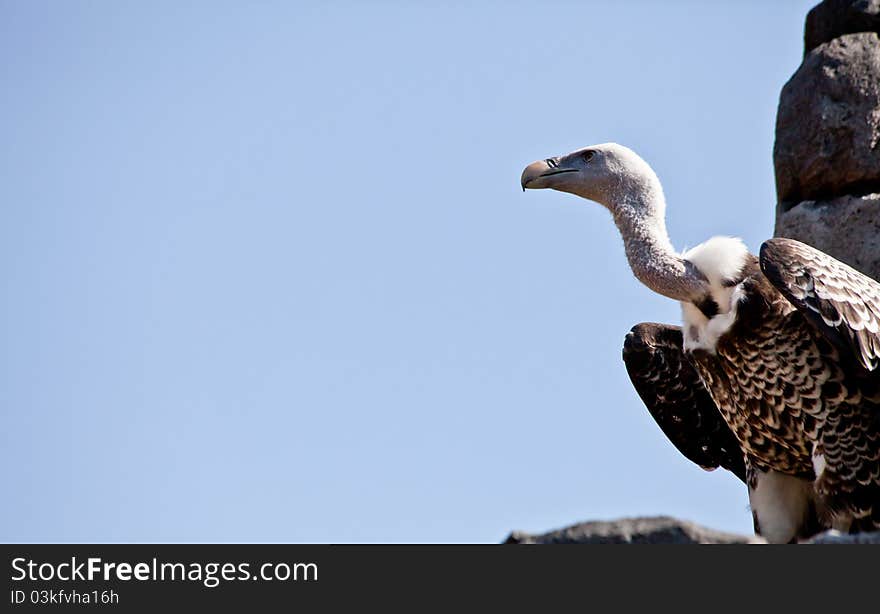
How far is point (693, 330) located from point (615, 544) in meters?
3.00

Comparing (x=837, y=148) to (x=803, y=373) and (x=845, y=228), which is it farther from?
(x=803, y=373)

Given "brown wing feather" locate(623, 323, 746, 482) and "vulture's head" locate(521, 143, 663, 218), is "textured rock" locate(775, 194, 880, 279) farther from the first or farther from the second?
"vulture's head" locate(521, 143, 663, 218)

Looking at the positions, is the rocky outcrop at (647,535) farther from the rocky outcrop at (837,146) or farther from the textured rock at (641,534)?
the rocky outcrop at (837,146)

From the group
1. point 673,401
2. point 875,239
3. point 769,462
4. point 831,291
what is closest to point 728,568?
point 831,291

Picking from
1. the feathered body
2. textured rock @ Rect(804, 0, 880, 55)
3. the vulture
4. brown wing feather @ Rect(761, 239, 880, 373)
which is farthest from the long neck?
textured rock @ Rect(804, 0, 880, 55)

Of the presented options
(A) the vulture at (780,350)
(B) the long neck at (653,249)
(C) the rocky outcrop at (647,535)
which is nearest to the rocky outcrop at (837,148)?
(A) the vulture at (780,350)

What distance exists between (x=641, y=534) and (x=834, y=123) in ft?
18.4

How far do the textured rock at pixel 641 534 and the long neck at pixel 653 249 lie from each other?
2.61 meters

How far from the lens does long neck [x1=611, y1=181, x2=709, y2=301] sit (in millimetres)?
7383

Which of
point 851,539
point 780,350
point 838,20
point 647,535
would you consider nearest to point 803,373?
point 780,350

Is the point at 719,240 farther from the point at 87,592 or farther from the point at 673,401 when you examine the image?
the point at 87,592

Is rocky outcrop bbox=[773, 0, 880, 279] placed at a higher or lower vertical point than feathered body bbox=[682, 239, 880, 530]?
higher

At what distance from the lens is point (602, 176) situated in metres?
7.92

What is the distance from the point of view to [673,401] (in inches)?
341
